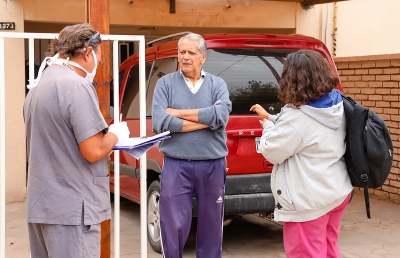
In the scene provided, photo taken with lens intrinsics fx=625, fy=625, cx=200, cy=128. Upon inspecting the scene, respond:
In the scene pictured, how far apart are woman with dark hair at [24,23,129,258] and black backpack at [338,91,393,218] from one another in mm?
1381

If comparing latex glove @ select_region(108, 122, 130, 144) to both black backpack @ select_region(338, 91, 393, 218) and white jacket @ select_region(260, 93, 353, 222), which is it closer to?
white jacket @ select_region(260, 93, 353, 222)

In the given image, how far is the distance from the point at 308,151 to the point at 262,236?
11.1 ft

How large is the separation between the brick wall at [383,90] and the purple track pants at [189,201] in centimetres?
443

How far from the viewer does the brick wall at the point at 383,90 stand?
8.44 meters

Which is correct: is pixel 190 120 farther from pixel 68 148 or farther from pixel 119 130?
pixel 68 148

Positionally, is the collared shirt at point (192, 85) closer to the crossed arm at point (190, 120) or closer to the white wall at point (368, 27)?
the crossed arm at point (190, 120)

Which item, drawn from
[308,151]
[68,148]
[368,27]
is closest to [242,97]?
[308,151]

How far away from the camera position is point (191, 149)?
463cm

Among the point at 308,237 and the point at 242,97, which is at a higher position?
the point at 242,97

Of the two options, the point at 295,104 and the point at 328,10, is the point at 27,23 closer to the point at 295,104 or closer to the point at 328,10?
the point at 328,10

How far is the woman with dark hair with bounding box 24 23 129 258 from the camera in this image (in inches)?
126

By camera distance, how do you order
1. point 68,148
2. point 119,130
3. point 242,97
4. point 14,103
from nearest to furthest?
point 68,148 < point 119,130 < point 242,97 < point 14,103

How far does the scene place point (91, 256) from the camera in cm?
336

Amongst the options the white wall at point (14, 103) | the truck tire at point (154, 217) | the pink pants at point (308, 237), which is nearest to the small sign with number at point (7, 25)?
the white wall at point (14, 103)
